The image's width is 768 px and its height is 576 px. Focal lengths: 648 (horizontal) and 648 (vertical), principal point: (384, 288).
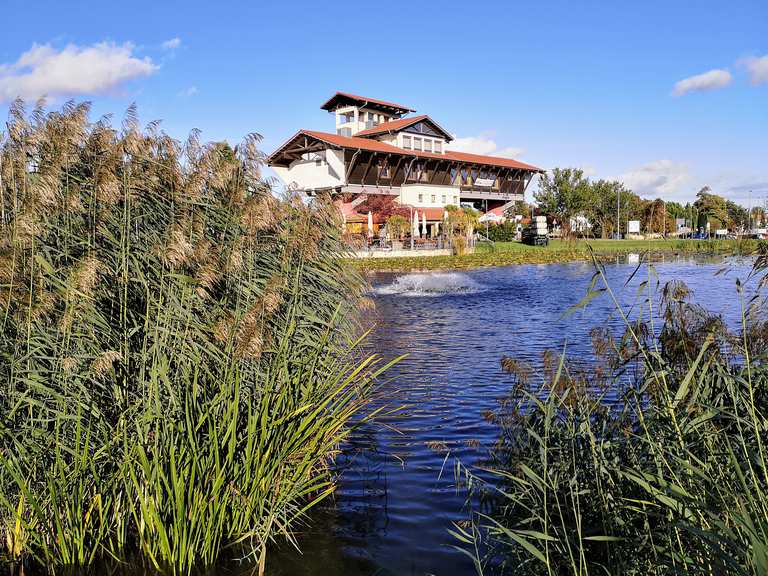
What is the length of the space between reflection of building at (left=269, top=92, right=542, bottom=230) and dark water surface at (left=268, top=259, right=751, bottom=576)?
28.2 metres

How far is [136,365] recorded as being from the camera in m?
4.46

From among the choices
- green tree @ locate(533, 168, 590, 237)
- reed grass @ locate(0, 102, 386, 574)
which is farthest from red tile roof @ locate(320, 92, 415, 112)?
reed grass @ locate(0, 102, 386, 574)

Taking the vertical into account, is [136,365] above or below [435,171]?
below

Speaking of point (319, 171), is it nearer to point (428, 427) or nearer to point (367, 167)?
point (367, 167)

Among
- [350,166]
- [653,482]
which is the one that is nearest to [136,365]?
[653,482]

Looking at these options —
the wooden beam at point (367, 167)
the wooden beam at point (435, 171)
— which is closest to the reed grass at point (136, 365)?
the wooden beam at point (367, 167)

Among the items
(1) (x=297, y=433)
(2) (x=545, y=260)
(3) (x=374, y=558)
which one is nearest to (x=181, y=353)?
(1) (x=297, y=433)

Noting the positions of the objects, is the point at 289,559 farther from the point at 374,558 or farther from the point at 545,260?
the point at 545,260

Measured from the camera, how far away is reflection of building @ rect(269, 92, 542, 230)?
52.1 metres

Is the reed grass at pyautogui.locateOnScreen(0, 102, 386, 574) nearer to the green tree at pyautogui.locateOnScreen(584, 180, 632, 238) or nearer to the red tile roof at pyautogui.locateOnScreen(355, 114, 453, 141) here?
the red tile roof at pyautogui.locateOnScreen(355, 114, 453, 141)

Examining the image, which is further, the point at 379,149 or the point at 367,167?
the point at 367,167

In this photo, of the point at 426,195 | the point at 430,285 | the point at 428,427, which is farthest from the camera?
the point at 426,195

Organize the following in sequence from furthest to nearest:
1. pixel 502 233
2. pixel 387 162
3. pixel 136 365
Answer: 1. pixel 502 233
2. pixel 387 162
3. pixel 136 365

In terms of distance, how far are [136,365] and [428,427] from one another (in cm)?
480
